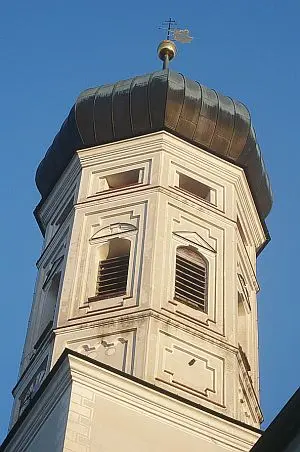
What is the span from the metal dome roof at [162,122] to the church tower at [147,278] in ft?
0.07

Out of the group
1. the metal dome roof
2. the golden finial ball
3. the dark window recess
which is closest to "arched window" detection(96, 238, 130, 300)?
the dark window recess

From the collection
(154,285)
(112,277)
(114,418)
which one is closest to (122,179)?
(112,277)

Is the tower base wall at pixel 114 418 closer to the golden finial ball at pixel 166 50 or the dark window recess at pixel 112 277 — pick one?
the dark window recess at pixel 112 277

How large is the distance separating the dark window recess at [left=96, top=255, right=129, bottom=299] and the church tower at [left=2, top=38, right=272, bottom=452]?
20 millimetres

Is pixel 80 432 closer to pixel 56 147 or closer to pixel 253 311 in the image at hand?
pixel 253 311

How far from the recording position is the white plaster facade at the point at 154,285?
15266 mm

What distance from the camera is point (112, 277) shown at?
54.9 ft

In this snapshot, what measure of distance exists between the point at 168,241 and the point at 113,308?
4.77 ft

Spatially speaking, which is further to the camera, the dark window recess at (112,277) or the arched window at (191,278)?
the arched window at (191,278)

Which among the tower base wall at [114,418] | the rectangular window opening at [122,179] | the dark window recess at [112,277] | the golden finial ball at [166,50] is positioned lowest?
the tower base wall at [114,418]

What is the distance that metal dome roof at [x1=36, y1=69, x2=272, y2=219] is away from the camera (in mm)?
19250

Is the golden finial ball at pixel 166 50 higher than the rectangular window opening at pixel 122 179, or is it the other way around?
the golden finial ball at pixel 166 50

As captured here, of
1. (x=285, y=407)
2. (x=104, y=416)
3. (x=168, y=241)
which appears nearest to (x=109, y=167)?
Result: (x=168, y=241)

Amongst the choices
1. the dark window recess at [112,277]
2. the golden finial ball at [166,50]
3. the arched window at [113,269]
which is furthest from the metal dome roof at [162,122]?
the dark window recess at [112,277]
